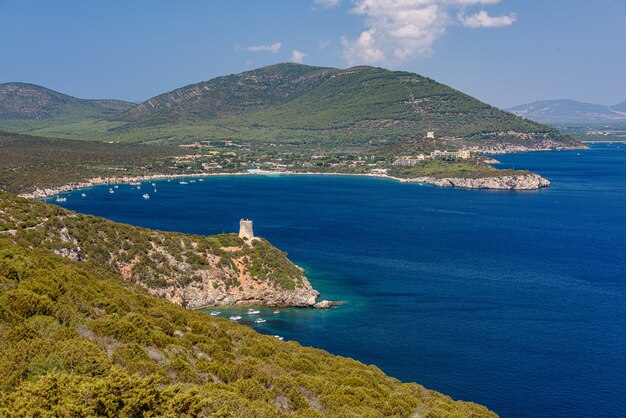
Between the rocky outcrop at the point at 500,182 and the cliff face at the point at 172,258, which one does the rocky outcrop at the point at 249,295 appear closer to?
the cliff face at the point at 172,258

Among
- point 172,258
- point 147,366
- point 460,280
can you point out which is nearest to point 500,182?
point 460,280

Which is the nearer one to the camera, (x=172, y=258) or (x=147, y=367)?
(x=147, y=367)

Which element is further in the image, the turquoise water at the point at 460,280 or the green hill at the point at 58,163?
the green hill at the point at 58,163

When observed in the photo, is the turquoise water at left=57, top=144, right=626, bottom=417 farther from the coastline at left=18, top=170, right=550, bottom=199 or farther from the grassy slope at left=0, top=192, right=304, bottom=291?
the coastline at left=18, top=170, right=550, bottom=199

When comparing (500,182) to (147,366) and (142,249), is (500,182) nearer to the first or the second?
(142,249)

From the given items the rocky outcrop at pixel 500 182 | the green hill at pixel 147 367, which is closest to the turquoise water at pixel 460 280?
the rocky outcrop at pixel 500 182

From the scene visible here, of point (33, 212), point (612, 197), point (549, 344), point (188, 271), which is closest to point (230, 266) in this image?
point (188, 271)

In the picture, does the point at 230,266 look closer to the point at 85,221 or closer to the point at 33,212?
the point at 85,221
